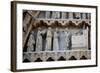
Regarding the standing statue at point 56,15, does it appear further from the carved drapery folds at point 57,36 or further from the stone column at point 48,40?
the stone column at point 48,40

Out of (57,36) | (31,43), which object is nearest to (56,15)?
(57,36)

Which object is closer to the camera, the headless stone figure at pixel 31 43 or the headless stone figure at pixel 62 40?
the headless stone figure at pixel 31 43

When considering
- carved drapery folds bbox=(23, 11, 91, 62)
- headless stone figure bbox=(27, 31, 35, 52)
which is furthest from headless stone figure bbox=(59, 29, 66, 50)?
headless stone figure bbox=(27, 31, 35, 52)

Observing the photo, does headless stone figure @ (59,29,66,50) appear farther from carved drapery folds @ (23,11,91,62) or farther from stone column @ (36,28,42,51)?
stone column @ (36,28,42,51)

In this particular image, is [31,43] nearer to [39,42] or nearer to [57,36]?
[39,42]

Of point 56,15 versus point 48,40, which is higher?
point 56,15

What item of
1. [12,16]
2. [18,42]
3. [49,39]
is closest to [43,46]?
[49,39]

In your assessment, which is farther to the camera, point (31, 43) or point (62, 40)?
point (62, 40)

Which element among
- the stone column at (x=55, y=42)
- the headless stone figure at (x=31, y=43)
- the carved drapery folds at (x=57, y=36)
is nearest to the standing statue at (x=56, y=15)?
the carved drapery folds at (x=57, y=36)

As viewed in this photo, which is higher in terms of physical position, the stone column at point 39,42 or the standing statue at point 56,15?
the standing statue at point 56,15

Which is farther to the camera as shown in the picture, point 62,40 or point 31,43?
point 62,40

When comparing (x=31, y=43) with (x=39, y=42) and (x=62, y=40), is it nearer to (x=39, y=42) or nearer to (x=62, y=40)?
(x=39, y=42)

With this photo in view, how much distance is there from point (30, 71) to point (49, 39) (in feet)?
1.02

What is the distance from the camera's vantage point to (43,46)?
1.81 metres
